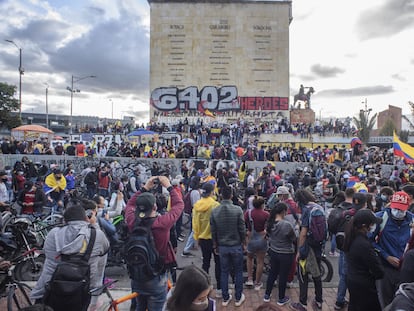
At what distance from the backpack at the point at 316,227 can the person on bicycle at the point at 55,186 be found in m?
8.81

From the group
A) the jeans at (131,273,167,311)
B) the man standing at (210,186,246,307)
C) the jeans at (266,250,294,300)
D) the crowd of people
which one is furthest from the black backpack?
the jeans at (131,273,167,311)

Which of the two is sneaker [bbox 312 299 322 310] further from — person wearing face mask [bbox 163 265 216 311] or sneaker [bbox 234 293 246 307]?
person wearing face mask [bbox 163 265 216 311]

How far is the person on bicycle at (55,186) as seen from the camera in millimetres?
10781

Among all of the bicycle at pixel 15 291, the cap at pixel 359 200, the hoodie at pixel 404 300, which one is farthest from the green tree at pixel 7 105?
the hoodie at pixel 404 300

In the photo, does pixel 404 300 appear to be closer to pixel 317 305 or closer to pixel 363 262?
pixel 363 262

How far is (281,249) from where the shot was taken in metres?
4.77

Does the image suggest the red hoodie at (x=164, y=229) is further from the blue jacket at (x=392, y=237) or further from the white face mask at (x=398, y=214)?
the white face mask at (x=398, y=214)

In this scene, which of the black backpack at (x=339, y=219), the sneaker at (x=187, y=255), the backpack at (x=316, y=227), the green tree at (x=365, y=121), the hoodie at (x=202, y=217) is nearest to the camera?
the backpack at (x=316, y=227)

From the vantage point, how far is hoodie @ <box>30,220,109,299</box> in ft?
10.3

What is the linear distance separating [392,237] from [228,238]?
7.14 feet

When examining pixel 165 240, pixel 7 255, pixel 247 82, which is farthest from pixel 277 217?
pixel 247 82

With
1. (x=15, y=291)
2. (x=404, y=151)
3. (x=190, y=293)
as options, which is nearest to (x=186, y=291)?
(x=190, y=293)

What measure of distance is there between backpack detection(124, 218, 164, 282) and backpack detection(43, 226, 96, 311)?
442mm

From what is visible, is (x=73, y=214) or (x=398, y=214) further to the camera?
(x=398, y=214)
